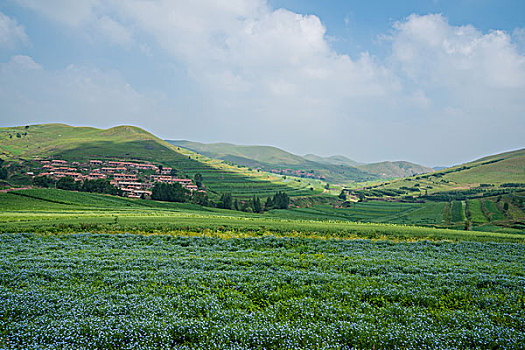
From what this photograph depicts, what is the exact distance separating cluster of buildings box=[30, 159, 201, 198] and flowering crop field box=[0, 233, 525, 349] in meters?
130

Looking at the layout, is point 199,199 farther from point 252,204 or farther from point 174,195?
point 252,204

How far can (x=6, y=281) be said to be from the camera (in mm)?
13398

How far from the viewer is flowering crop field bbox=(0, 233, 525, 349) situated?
8.88 m

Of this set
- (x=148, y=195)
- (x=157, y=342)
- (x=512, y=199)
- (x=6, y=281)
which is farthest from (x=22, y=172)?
(x=512, y=199)

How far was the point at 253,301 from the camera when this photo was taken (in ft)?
39.4

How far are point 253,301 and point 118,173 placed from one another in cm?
18525

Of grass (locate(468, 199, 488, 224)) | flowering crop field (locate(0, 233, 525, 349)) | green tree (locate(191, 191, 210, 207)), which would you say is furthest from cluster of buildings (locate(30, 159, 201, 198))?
flowering crop field (locate(0, 233, 525, 349))

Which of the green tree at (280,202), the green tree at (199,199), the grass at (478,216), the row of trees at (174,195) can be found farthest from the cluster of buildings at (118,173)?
→ the grass at (478,216)

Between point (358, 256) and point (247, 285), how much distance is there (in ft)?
35.4

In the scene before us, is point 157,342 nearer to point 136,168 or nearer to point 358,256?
point 358,256

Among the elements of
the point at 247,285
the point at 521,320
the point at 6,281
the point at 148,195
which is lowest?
the point at 148,195

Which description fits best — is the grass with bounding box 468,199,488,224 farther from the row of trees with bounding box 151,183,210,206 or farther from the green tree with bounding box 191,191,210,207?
the row of trees with bounding box 151,183,210,206

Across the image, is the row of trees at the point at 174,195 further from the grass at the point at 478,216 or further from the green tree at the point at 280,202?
the grass at the point at 478,216

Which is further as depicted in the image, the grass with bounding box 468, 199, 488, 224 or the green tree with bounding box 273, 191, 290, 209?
the green tree with bounding box 273, 191, 290, 209
